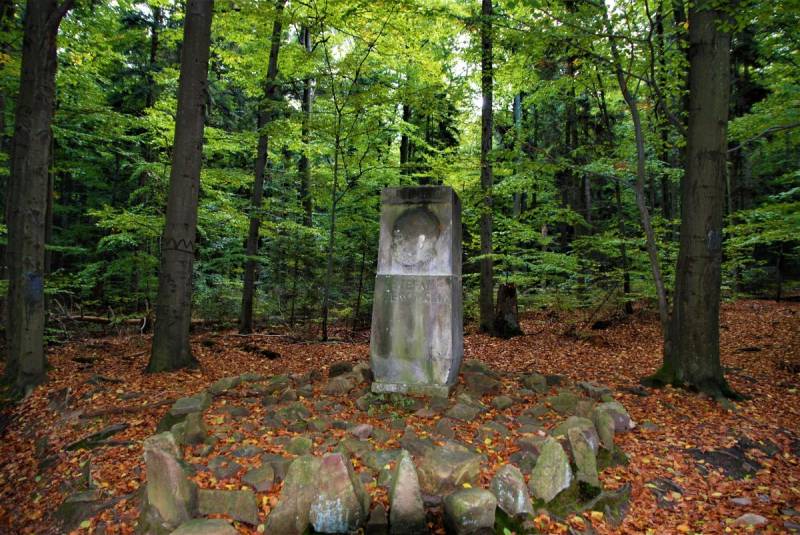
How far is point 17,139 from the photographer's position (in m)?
6.64

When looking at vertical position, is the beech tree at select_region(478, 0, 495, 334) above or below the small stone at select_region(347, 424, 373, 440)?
above

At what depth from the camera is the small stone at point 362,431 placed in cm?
429

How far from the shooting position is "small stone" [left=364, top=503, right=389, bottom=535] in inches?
124

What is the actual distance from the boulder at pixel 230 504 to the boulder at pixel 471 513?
1.41 metres

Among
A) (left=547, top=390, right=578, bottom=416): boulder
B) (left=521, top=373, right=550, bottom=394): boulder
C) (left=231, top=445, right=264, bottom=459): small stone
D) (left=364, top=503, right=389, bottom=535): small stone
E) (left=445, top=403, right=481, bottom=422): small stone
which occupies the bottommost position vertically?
(left=364, top=503, right=389, bottom=535): small stone

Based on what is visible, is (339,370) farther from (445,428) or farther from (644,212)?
(644,212)

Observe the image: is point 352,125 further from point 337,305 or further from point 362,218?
point 337,305

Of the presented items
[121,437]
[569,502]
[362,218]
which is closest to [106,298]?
[362,218]

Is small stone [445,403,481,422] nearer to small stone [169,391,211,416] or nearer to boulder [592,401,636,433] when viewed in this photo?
boulder [592,401,636,433]

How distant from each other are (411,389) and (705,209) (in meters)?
4.59

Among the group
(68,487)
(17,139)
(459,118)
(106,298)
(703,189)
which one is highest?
(459,118)

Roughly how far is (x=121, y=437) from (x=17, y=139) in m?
5.19

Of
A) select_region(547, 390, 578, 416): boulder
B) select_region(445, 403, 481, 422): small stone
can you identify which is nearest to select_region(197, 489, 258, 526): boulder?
select_region(445, 403, 481, 422): small stone

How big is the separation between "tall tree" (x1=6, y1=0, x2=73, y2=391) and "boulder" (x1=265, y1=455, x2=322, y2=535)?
5.33 metres
